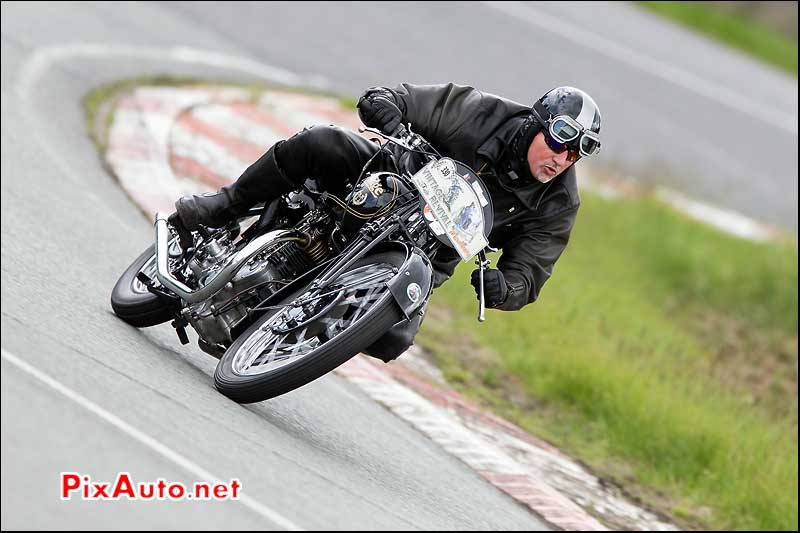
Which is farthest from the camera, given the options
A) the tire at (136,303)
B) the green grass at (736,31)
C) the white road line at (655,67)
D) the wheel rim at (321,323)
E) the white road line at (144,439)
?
the green grass at (736,31)

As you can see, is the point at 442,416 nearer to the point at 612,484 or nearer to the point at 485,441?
the point at 485,441

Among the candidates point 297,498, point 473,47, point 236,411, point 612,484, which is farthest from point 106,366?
point 473,47

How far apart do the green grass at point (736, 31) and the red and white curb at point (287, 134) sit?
7487 mm

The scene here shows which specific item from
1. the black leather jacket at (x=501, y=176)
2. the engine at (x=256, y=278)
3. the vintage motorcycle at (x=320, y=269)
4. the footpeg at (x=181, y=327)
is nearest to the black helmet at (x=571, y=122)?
the black leather jacket at (x=501, y=176)

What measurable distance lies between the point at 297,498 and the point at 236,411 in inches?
37.2

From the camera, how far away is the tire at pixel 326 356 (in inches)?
228

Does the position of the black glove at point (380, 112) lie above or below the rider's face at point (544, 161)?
above

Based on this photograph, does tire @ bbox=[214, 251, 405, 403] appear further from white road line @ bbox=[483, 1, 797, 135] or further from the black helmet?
white road line @ bbox=[483, 1, 797, 135]

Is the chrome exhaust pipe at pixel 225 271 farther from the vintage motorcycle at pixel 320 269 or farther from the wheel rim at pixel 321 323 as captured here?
the wheel rim at pixel 321 323

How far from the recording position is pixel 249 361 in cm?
627

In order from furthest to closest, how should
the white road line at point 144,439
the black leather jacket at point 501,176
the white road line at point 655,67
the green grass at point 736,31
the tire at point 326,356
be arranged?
the green grass at point 736,31, the white road line at point 655,67, the black leather jacket at point 501,176, the tire at point 326,356, the white road line at point 144,439

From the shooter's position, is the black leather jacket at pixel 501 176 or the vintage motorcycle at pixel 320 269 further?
the black leather jacket at pixel 501 176

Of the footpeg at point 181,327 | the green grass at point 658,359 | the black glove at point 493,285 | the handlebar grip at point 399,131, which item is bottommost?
the green grass at point 658,359

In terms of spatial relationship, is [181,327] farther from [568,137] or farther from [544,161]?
[568,137]
